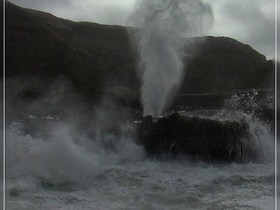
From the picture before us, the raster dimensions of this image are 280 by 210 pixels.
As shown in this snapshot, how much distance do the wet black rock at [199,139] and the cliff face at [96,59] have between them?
1202 centimetres

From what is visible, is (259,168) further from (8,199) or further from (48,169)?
(8,199)

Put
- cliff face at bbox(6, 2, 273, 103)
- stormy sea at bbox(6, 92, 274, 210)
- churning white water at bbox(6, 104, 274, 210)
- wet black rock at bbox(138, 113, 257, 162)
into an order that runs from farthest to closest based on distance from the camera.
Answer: cliff face at bbox(6, 2, 273, 103), wet black rock at bbox(138, 113, 257, 162), stormy sea at bbox(6, 92, 274, 210), churning white water at bbox(6, 104, 274, 210)

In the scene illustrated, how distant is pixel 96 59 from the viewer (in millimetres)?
49125

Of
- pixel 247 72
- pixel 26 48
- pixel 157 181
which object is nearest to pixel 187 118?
pixel 157 181

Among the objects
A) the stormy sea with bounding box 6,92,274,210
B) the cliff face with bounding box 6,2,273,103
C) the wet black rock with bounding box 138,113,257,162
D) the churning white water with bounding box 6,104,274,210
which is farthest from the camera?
the cliff face with bounding box 6,2,273,103

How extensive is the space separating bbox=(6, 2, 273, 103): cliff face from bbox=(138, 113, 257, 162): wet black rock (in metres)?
→ 12.0

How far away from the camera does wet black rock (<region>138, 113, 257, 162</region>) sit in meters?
14.1

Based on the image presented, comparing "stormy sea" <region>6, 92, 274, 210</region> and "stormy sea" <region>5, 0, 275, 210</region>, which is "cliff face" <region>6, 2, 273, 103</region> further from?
"stormy sea" <region>6, 92, 274, 210</region>

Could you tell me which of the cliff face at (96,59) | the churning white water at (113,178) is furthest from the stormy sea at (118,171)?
the cliff face at (96,59)

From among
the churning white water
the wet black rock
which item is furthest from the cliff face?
the churning white water

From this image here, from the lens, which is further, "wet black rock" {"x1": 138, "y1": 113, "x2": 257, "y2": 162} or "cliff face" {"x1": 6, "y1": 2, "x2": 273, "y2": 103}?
"cliff face" {"x1": 6, "y1": 2, "x2": 273, "y2": 103}

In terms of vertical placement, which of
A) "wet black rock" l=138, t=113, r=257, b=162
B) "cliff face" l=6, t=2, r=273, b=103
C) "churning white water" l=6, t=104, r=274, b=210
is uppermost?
"cliff face" l=6, t=2, r=273, b=103

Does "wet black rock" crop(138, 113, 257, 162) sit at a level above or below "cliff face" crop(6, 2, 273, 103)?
below

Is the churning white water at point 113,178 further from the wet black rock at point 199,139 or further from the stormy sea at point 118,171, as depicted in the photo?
the wet black rock at point 199,139
